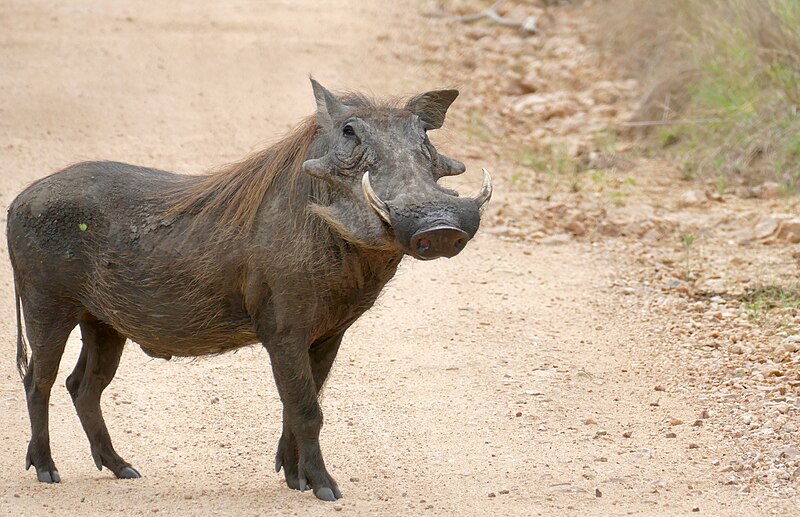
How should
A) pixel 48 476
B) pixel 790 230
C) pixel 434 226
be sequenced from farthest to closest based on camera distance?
pixel 790 230 → pixel 48 476 → pixel 434 226

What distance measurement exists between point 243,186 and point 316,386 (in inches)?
36.3

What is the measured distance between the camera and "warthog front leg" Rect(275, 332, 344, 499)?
16.4 feet

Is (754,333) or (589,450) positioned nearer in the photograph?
(589,450)

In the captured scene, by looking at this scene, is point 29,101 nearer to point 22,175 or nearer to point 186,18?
point 22,175

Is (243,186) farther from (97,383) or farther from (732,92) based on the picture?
(732,92)

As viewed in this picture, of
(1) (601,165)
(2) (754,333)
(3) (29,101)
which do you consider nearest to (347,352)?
(2) (754,333)

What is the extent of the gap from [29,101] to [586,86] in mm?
6367

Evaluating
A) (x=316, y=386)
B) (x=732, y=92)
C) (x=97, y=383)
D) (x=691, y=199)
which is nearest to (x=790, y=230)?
(x=691, y=199)

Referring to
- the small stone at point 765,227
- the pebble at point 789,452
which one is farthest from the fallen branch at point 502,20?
the pebble at point 789,452

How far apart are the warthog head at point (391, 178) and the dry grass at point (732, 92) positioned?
584cm

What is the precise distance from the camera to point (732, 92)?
1080cm

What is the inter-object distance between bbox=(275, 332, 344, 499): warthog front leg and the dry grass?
5.78 meters

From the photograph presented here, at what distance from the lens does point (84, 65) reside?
12.0 meters

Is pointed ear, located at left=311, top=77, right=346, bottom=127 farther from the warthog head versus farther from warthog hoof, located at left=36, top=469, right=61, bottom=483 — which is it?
warthog hoof, located at left=36, top=469, right=61, bottom=483
